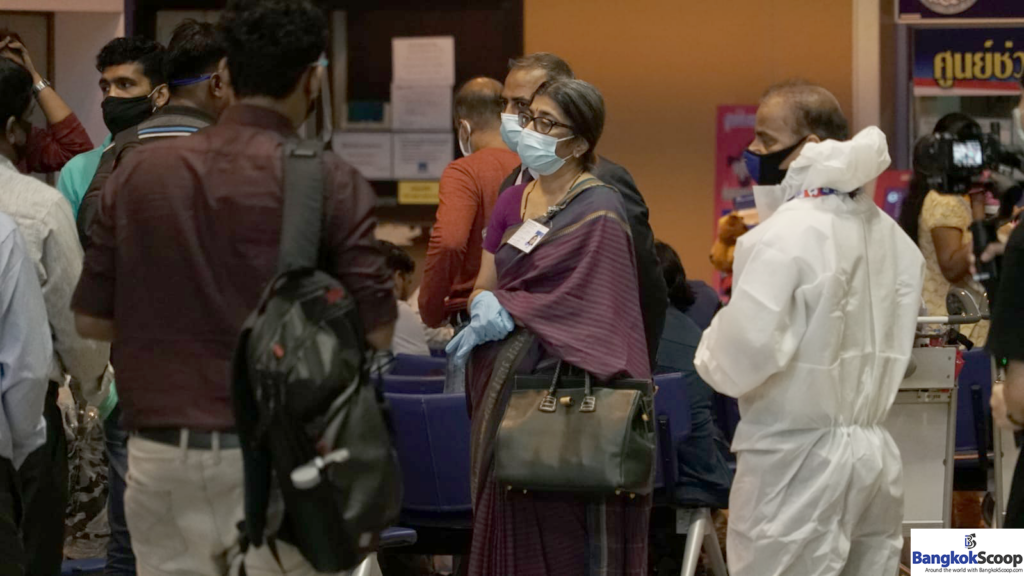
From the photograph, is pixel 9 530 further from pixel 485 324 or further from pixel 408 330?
pixel 408 330

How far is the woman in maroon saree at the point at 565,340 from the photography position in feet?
11.2

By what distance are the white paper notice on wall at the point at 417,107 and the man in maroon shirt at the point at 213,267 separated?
499 centimetres

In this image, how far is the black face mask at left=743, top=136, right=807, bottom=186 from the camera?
3.48 meters

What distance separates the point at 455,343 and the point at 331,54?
4.09 meters

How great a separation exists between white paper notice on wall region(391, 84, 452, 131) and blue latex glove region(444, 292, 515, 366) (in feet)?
12.9

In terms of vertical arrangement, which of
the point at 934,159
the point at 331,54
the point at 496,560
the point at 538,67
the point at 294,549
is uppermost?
the point at 331,54

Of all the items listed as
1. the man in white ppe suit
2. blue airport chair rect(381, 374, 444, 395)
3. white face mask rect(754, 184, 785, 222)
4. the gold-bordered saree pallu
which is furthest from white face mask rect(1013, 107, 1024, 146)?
blue airport chair rect(381, 374, 444, 395)

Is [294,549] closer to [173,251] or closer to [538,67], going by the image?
[173,251]

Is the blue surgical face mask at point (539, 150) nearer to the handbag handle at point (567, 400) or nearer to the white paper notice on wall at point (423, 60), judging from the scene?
the handbag handle at point (567, 400)

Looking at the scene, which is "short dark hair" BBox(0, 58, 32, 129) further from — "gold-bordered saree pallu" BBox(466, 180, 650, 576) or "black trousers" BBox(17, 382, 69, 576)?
"gold-bordered saree pallu" BBox(466, 180, 650, 576)

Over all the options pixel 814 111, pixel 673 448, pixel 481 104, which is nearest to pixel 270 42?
pixel 814 111

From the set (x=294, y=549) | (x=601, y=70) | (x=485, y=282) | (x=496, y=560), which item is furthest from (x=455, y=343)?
(x=601, y=70)

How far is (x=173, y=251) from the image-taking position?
238 cm

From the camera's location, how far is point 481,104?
14.9 feet
